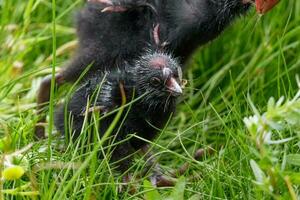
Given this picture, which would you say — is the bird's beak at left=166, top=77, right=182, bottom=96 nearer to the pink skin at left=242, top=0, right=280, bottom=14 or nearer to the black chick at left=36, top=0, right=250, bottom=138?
the black chick at left=36, top=0, right=250, bottom=138

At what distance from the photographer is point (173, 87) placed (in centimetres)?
278

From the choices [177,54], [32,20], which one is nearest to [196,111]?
[177,54]

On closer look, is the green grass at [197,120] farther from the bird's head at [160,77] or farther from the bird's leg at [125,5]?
the bird's leg at [125,5]

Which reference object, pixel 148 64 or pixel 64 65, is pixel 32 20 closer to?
pixel 64 65

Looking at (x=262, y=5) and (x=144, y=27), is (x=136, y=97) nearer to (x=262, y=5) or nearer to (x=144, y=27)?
(x=144, y=27)

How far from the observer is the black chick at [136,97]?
111 inches

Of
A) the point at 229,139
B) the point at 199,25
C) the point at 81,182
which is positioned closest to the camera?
the point at 81,182

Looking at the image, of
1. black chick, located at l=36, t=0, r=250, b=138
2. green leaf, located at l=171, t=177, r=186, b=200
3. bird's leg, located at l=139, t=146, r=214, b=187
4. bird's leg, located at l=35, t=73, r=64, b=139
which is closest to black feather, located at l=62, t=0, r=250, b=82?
black chick, located at l=36, t=0, r=250, b=138

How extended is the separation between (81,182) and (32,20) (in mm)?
1850

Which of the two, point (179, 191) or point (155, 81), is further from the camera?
point (155, 81)

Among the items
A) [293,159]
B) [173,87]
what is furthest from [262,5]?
[293,159]

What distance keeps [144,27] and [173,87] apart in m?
0.43

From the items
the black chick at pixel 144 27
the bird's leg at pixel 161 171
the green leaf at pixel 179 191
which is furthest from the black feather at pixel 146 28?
the green leaf at pixel 179 191

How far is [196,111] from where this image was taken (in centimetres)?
367
